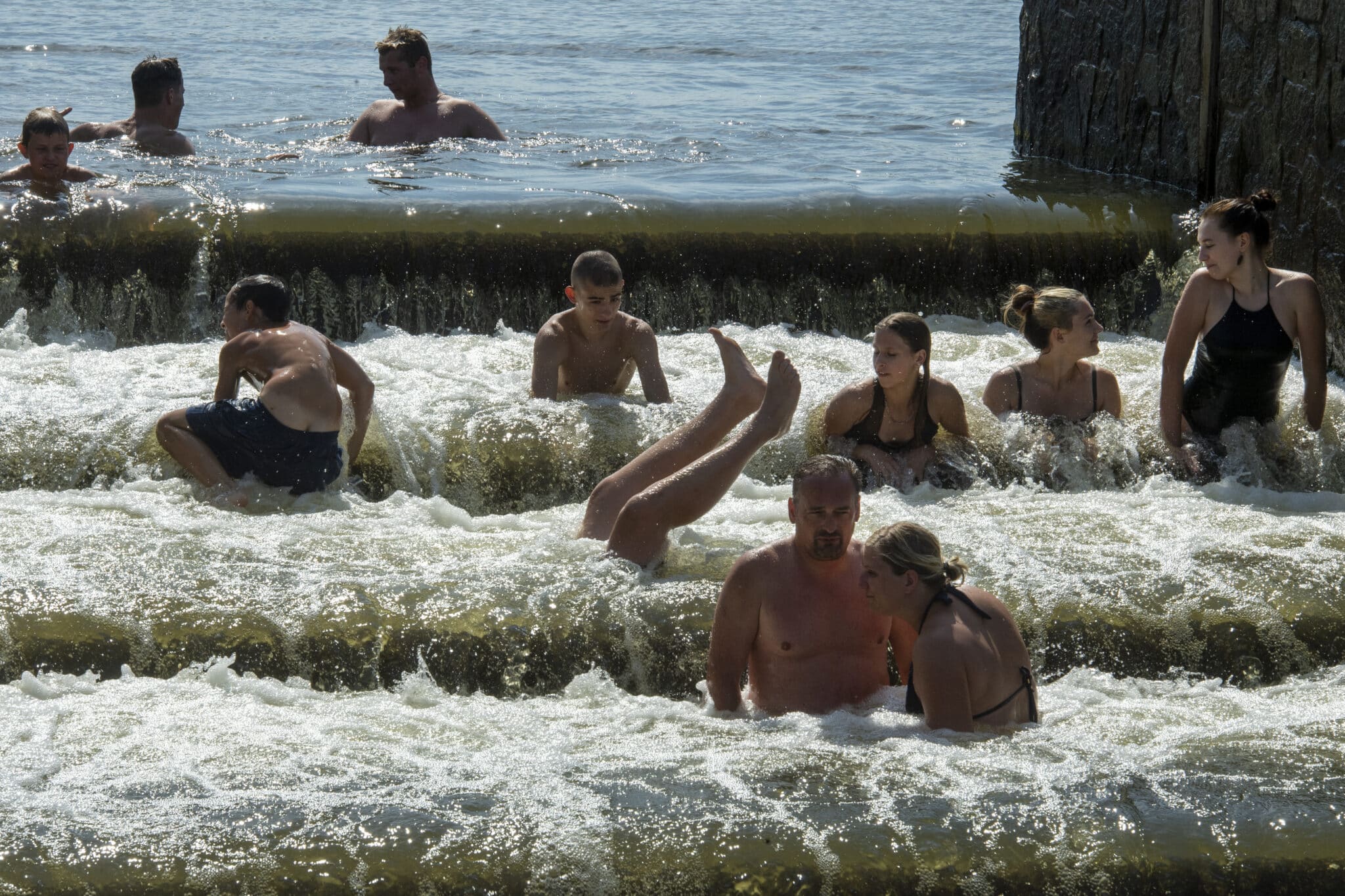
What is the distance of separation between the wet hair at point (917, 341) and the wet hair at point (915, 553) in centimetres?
256

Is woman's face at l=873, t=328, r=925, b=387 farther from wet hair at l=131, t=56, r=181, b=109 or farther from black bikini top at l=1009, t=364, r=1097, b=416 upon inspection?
wet hair at l=131, t=56, r=181, b=109

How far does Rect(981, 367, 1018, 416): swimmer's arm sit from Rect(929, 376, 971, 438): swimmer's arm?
405 mm

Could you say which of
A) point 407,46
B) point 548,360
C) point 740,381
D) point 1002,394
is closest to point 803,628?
point 740,381

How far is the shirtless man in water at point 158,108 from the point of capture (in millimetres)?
11000

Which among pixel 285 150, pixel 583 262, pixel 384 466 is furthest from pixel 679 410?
pixel 285 150

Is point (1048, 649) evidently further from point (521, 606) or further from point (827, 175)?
point (827, 175)

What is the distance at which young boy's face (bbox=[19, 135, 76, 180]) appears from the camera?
30.3 feet

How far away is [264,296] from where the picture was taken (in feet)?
22.1

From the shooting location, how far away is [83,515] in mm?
5875

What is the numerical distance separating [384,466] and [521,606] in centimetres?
201

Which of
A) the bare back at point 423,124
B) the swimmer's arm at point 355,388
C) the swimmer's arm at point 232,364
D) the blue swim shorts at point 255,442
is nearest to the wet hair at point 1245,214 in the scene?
the swimmer's arm at point 355,388

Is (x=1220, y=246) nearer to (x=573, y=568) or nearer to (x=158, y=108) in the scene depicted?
(x=573, y=568)

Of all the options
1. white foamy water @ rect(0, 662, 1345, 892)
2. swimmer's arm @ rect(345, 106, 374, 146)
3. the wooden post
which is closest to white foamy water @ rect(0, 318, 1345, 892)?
white foamy water @ rect(0, 662, 1345, 892)

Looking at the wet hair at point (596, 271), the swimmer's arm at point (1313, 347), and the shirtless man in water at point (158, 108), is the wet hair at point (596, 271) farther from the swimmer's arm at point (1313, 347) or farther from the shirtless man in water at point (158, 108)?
the shirtless man in water at point (158, 108)
